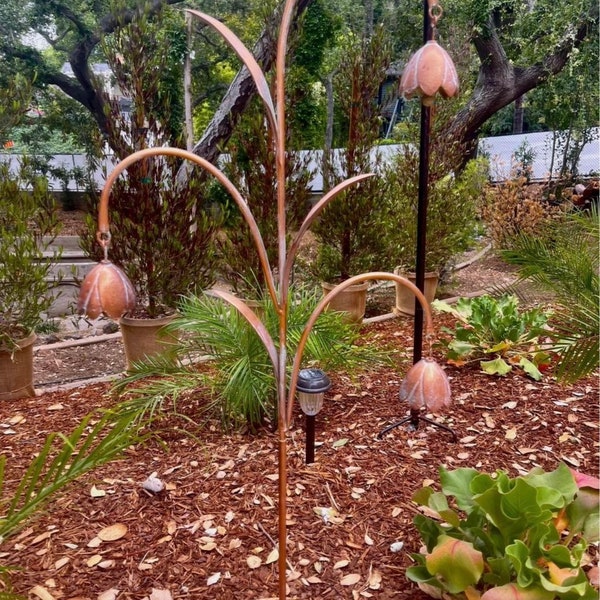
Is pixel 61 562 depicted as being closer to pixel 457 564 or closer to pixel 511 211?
pixel 457 564

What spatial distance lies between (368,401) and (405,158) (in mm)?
3111

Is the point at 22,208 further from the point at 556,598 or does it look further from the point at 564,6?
the point at 564,6

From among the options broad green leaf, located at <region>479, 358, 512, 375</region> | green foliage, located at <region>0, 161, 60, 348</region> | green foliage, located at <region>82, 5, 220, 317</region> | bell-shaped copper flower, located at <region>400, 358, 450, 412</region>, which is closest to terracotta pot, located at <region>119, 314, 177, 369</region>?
green foliage, located at <region>82, 5, 220, 317</region>

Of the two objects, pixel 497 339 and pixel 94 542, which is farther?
pixel 497 339

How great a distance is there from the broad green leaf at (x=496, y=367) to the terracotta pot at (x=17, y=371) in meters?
2.42

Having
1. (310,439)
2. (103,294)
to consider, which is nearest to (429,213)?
(310,439)

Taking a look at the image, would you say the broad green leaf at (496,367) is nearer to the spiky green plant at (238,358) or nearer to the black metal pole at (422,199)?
the spiky green plant at (238,358)

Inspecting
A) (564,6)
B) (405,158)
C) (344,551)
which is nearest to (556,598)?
(344,551)

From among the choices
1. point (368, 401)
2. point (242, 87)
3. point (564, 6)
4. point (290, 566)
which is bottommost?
point (290, 566)

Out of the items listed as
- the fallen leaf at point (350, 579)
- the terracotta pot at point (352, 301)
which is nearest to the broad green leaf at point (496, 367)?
the terracotta pot at point (352, 301)

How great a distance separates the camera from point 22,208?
321cm

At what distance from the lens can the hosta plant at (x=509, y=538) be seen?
4.62 ft

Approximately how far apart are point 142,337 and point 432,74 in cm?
256

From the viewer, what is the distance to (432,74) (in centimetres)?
131
